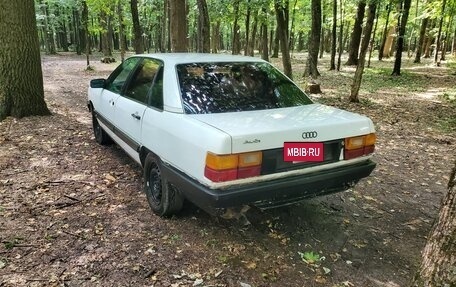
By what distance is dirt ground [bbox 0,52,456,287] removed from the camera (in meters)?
2.96

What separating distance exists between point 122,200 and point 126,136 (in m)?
0.78

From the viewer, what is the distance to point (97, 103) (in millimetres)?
5773

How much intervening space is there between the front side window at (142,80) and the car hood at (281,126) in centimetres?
107

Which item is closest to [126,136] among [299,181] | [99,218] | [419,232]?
[99,218]

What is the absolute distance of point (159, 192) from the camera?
151 inches

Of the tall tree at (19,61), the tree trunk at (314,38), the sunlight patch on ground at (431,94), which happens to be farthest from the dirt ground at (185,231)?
the tree trunk at (314,38)

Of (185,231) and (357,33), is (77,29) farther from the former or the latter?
(185,231)

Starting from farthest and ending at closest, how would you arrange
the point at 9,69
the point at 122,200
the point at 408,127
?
the point at 408,127 → the point at 9,69 → the point at 122,200

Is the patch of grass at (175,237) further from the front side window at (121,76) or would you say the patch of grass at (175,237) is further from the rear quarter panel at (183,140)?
the front side window at (121,76)

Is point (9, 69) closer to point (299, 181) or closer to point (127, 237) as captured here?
point (127, 237)

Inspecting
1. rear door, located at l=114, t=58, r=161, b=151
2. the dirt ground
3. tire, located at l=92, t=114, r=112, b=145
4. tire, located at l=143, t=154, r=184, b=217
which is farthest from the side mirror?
tire, located at l=143, t=154, r=184, b=217

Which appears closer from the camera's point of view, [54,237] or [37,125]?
[54,237]

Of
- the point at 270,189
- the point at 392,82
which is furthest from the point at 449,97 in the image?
the point at 270,189

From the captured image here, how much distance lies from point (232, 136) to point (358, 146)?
1.38 meters
